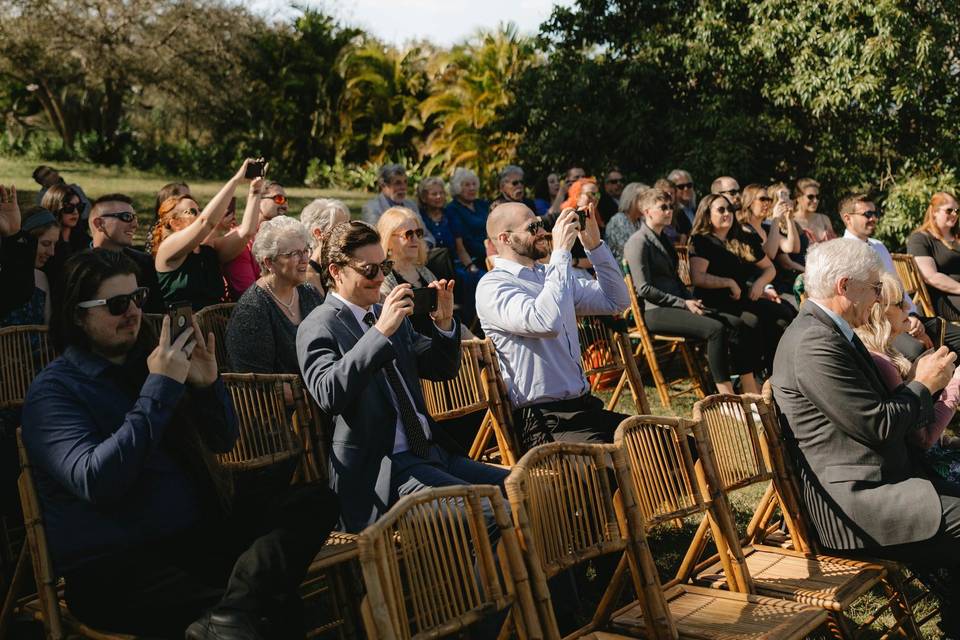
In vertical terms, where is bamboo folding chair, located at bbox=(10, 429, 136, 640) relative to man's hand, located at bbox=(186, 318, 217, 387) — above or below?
below

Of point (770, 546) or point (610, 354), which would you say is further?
point (610, 354)

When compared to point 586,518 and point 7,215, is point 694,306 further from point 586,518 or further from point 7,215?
point 7,215

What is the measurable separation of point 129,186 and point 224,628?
18176 mm

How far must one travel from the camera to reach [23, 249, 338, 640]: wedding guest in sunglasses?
254 cm

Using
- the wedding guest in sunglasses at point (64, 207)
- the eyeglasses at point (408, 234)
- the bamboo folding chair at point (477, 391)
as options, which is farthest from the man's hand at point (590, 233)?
the wedding guest in sunglasses at point (64, 207)

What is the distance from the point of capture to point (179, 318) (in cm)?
277

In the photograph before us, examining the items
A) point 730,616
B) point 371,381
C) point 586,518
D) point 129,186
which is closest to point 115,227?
point 371,381

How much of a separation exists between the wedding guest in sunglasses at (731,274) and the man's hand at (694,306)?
0.18m

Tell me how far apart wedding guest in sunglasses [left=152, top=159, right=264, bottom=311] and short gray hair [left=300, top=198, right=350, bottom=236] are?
0.42m

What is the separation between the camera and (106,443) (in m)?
2.56

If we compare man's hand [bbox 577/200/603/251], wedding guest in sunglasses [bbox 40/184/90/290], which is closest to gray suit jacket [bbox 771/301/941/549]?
man's hand [bbox 577/200/603/251]

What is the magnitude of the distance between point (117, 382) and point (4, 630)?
3.79ft

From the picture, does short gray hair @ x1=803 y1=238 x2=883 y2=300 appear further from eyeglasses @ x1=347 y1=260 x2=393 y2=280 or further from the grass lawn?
the grass lawn

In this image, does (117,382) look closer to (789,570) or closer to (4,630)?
(4,630)
